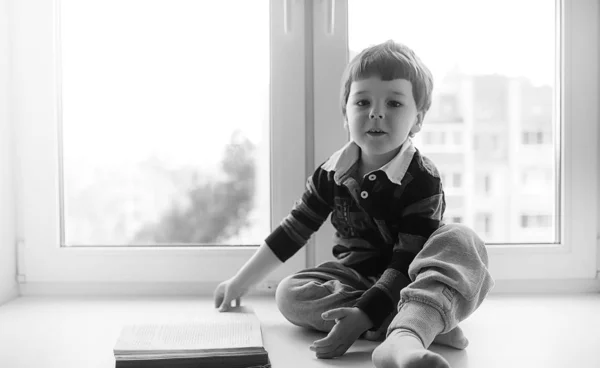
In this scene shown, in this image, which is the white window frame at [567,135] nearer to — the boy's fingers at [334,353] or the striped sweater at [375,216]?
the striped sweater at [375,216]

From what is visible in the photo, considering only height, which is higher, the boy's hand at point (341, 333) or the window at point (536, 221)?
the window at point (536, 221)

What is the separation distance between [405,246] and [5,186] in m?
0.84

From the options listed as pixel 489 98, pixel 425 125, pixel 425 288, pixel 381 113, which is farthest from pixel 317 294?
pixel 489 98

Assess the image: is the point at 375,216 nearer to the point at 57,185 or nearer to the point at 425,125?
the point at 425,125

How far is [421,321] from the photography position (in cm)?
95

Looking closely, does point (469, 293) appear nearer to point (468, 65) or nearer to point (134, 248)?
point (468, 65)

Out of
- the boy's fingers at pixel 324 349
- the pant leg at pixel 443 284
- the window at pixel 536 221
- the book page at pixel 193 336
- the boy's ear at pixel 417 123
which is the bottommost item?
the boy's fingers at pixel 324 349

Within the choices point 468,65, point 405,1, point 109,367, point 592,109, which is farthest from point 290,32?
point 109,367

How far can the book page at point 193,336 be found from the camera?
0.97m

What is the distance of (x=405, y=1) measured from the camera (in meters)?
1.46

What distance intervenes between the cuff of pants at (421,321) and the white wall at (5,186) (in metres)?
0.87

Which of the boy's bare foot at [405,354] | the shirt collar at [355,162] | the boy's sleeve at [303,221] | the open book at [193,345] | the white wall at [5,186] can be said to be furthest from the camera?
the white wall at [5,186]

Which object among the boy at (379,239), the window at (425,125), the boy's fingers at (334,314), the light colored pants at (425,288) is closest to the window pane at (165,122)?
the window at (425,125)

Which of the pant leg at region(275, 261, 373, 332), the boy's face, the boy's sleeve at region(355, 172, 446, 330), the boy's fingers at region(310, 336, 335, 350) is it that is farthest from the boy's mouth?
the boy's fingers at region(310, 336, 335, 350)
